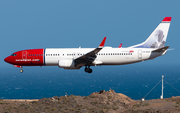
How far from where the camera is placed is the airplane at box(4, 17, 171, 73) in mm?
48031

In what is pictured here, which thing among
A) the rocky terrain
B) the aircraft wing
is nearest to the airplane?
the aircraft wing

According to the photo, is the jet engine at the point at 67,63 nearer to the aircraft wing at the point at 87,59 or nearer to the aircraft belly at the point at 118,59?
the aircraft wing at the point at 87,59

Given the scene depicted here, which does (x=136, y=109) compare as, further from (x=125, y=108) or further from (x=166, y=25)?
(x=166, y=25)

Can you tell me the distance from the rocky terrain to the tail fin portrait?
10656 mm

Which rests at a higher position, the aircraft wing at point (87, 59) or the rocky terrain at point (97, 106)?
the aircraft wing at point (87, 59)

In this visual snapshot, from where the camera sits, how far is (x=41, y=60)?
5009 cm

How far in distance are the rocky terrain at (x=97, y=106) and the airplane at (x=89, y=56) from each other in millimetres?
5941

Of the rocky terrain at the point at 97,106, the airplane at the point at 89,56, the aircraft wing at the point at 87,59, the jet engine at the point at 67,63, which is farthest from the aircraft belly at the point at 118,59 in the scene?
the rocky terrain at the point at 97,106

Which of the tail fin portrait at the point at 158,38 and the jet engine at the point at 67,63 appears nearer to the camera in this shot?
the jet engine at the point at 67,63

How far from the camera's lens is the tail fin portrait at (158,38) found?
51.4 m

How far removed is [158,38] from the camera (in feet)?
171

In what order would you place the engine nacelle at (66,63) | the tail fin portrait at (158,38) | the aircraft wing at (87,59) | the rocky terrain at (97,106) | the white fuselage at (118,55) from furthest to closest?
1. the tail fin portrait at (158,38)
2. the white fuselage at (118,55)
3. the engine nacelle at (66,63)
4. the aircraft wing at (87,59)
5. the rocky terrain at (97,106)

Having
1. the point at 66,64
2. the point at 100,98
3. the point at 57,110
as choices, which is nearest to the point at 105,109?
the point at 100,98

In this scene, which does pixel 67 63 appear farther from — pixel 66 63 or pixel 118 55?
pixel 118 55
